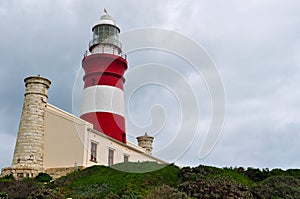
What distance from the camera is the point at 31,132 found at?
78.7ft

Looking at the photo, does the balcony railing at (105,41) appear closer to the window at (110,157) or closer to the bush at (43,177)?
the window at (110,157)

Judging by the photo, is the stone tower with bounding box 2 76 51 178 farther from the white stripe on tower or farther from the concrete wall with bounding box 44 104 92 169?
the white stripe on tower

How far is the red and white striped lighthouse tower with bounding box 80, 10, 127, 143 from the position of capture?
96.5 feet

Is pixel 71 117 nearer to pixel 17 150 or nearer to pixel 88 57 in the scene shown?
pixel 17 150

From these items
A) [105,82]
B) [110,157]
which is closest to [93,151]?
[110,157]

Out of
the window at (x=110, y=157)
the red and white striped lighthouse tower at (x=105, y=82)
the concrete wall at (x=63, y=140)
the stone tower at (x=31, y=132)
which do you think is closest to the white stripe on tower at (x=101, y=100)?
the red and white striped lighthouse tower at (x=105, y=82)

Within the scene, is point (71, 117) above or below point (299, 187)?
above

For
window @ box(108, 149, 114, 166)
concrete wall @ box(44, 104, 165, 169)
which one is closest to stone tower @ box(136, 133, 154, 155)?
window @ box(108, 149, 114, 166)

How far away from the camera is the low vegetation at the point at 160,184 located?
46.8 ft

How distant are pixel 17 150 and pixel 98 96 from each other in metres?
7.92

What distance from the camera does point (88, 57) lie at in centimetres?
3073

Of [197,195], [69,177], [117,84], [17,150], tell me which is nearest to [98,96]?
[117,84]

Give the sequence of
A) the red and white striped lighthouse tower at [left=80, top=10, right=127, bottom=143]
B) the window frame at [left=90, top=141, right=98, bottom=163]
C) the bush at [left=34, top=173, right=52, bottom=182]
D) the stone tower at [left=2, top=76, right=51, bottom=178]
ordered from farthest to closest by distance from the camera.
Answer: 1. the red and white striped lighthouse tower at [left=80, top=10, right=127, bottom=143]
2. the window frame at [left=90, top=141, right=98, bottom=163]
3. the stone tower at [left=2, top=76, right=51, bottom=178]
4. the bush at [left=34, top=173, right=52, bottom=182]

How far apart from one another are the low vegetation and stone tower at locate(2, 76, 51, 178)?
1124mm
